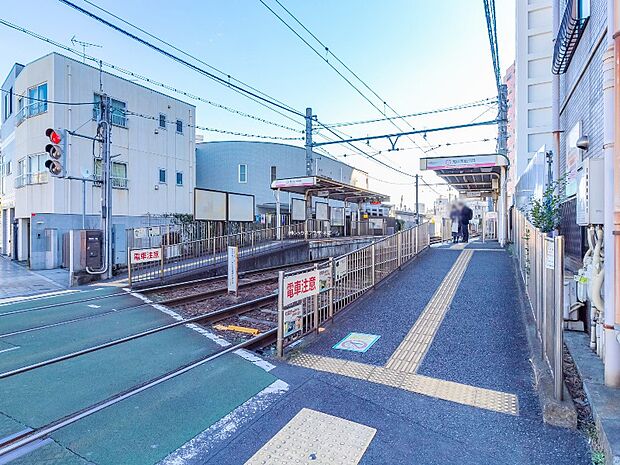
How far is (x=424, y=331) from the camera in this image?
5867 mm

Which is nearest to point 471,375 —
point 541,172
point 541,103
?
point 541,172

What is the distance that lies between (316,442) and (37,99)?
2055 cm

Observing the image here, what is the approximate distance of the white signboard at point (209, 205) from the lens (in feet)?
52.9

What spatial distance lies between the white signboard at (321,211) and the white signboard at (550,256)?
19167 millimetres

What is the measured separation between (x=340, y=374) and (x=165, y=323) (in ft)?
13.9

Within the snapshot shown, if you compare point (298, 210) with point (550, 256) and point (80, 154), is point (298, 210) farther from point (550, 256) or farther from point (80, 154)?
point (550, 256)

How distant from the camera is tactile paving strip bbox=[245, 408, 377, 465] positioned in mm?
2854

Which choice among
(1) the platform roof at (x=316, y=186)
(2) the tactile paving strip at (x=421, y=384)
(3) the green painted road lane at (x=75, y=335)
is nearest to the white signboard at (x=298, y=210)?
(1) the platform roof at (x=316, y=186)

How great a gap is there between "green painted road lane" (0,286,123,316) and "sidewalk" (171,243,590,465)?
23.7 ft

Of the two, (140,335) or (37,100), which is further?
(37,100)

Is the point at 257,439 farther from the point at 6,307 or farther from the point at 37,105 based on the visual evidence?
the point at 37,105

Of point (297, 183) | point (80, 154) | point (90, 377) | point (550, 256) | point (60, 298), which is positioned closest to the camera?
point (550, 256)

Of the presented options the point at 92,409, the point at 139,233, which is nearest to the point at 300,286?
the point at 92,409

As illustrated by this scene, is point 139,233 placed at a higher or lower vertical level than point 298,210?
lower
